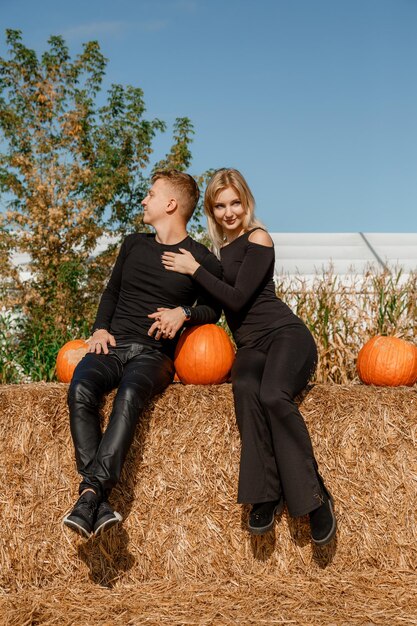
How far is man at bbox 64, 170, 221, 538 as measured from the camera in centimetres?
306

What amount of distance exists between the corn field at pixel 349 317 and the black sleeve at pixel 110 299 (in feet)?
7.40

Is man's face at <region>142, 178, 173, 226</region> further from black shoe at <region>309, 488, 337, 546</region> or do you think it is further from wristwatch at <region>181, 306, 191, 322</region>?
black shoe at <region>309, 488, 337, 546</region>

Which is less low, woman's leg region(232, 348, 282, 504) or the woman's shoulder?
the woman's shoulder

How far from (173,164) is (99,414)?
626 centimetres

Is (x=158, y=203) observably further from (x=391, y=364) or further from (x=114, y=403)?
(x=391, y=364)

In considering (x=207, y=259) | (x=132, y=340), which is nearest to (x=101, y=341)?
(x=132, y=340)

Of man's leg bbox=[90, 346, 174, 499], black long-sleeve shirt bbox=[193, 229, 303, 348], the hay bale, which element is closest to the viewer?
man's leg bbox=[90, 346, 174, 499]

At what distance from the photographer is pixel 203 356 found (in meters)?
3.78

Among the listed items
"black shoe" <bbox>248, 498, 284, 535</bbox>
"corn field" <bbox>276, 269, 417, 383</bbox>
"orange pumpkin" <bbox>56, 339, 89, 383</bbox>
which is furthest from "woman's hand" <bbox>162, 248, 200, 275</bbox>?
"corn field" <bbox>276, 269, 417, 383</bbox>

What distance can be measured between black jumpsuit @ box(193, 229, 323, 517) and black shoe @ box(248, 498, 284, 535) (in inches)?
3.1

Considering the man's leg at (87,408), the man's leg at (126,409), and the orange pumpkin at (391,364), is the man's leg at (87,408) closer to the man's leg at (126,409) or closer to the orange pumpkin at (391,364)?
the man's leg at (126,409)

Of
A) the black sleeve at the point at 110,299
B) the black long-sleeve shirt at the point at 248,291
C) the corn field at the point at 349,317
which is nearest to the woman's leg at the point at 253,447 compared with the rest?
the black long-sleeve shirt at the point at 248,291

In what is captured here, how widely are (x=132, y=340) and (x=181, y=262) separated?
0.49 m

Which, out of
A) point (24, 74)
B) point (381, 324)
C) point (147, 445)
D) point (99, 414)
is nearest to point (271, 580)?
point (147, 445)
